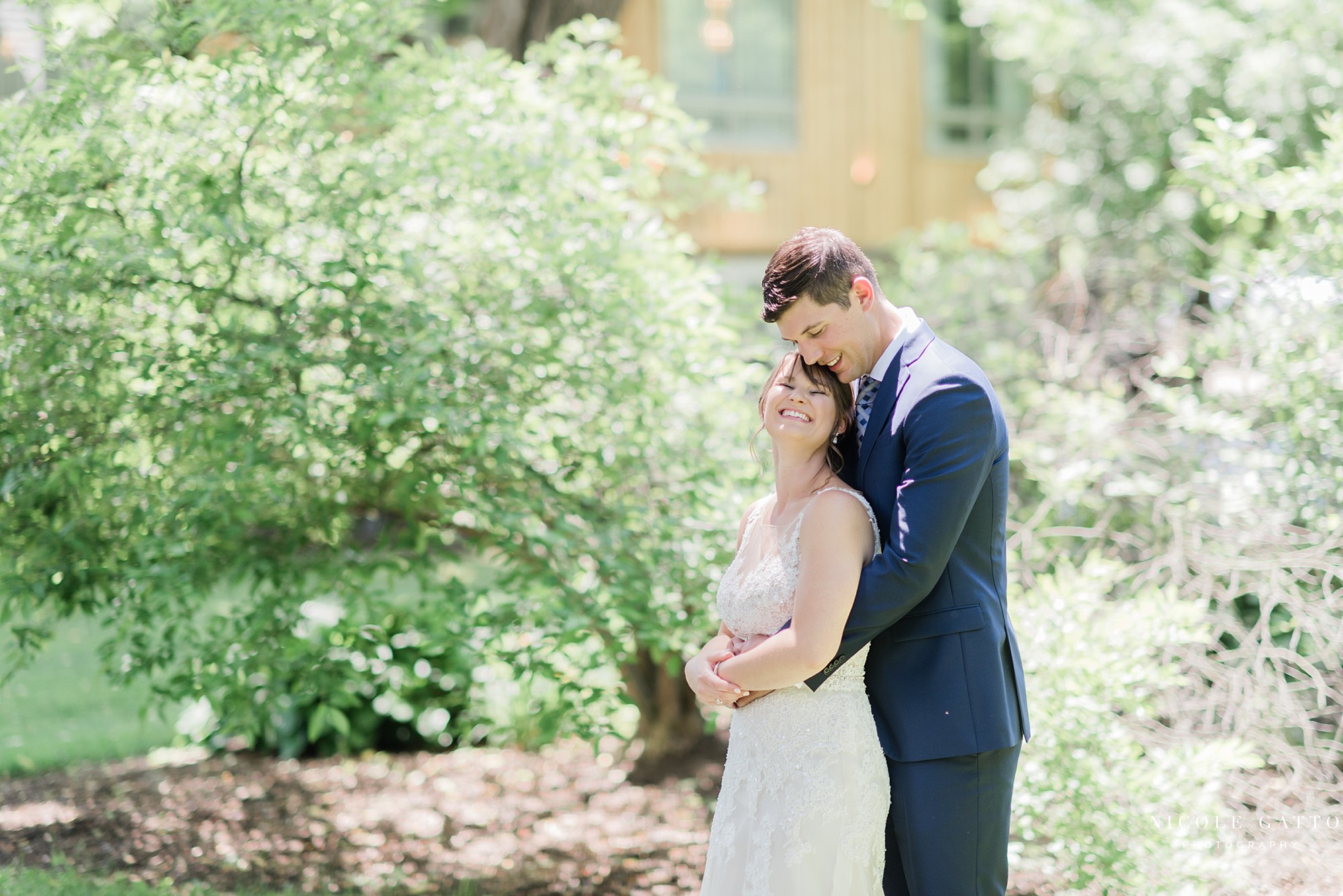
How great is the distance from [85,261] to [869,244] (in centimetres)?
1037

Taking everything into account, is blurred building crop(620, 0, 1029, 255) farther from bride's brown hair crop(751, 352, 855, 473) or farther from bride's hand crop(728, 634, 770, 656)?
bride's hand crop(728, 634, 770, 656)

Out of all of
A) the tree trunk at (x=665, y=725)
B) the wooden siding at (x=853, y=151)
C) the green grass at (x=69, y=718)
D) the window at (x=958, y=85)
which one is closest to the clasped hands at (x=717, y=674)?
the tree trunk at (x=665, y=725)

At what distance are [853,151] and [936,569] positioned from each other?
11.2 m

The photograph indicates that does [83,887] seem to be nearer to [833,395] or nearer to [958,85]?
[833,395]

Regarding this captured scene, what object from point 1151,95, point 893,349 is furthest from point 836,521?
point 1151,95

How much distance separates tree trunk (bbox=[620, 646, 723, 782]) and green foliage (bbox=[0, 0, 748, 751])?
1.80 metres

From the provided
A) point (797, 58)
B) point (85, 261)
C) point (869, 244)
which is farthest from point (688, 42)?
point (85, 261)

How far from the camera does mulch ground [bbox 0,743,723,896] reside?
5.07m

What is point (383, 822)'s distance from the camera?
584 cm

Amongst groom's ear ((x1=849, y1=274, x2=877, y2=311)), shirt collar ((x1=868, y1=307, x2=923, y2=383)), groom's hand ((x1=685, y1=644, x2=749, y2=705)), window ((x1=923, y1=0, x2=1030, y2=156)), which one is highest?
window ((x1=923, y1=0, x2=1030, y2=156))

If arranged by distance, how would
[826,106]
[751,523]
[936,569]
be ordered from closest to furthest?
[936,569] → [751,523] → [826,106]

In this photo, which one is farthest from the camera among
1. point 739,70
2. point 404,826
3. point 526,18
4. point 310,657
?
point 739,70

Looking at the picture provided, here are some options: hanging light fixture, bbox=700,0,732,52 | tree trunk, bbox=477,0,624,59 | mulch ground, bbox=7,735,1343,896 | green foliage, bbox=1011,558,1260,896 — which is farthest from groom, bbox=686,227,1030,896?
hanging light fixture, bbox=700,0,732,52

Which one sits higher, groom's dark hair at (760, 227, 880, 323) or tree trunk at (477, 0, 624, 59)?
tree trunk at (477, 0, 624, 59)
